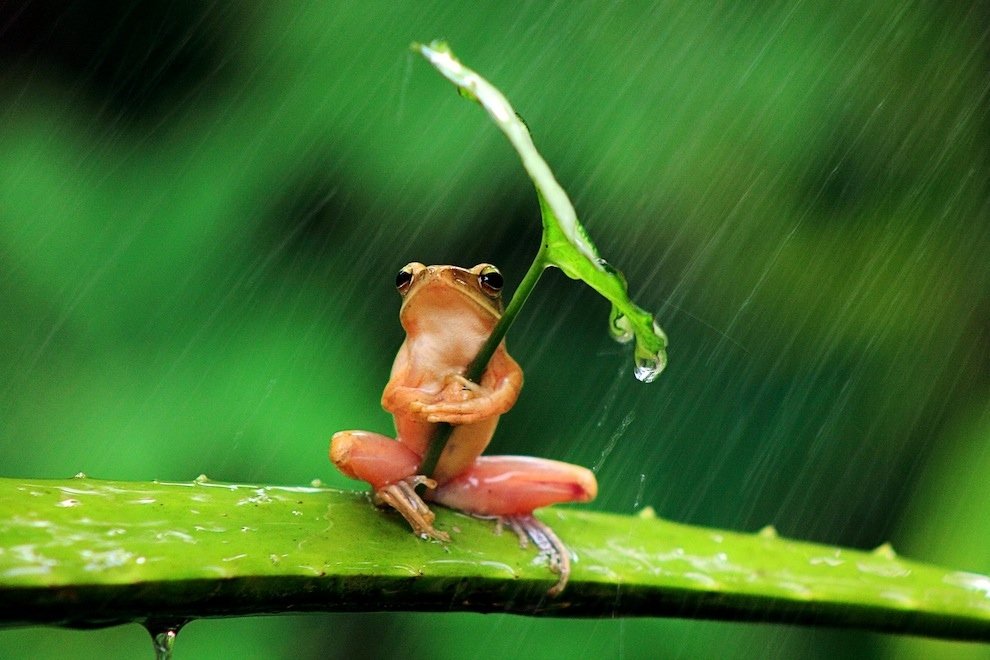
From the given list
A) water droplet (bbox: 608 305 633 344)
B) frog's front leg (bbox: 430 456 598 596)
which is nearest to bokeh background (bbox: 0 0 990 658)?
frog's front leg (bbox: 430 456 598 596)

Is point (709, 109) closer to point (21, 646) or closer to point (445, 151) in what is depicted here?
point (445, 151)

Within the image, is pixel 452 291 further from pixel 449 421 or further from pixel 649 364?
pixel 649 364

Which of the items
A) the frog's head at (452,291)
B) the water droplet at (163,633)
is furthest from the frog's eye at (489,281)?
the water droplet at (163,633)

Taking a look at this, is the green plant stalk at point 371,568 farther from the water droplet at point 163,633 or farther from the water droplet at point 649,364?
the water droplet at point 649,364

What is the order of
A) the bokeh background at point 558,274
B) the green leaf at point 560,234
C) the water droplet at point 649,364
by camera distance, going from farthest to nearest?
the bokeh background at point 558,274 → the water droplet at point 649,364 → the green leaf at point 560,234

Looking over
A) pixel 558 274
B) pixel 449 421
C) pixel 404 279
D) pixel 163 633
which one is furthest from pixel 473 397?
pixel 558 274

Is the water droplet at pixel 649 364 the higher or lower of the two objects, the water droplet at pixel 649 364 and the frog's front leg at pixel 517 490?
the higher

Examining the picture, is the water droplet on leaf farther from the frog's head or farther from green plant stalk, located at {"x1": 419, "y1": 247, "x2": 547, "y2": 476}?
the frog's head
